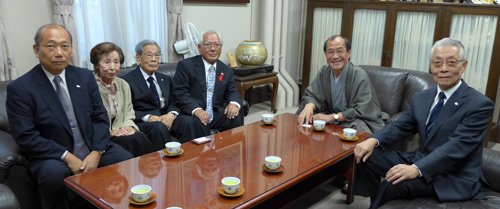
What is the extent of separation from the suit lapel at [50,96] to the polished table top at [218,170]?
43cm

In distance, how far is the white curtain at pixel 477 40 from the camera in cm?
361

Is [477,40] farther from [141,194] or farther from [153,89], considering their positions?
[141,194]

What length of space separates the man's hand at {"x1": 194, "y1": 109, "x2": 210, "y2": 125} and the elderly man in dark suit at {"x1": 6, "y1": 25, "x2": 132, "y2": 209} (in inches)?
30.6

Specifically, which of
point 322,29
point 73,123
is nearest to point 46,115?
point 73,123

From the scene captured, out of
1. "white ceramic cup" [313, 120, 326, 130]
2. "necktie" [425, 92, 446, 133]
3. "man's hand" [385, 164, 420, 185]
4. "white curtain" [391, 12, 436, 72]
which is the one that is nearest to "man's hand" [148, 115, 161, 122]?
"white ceramic cup" [313, 120, 326, 130]

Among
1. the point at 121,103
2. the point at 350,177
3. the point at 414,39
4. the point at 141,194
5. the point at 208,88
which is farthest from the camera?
the point at 414,39

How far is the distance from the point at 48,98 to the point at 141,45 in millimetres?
923

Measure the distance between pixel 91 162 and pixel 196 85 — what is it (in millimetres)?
1179

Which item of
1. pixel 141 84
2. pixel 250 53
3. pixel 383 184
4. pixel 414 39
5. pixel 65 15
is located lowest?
pixel 383 184

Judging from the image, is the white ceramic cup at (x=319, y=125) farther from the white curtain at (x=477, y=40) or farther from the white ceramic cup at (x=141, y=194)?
the white curtain at (x=477, y=40)

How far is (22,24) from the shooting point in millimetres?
2881

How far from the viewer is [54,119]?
1.96 meters

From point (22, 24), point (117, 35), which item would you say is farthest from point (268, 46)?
point (22, 24)

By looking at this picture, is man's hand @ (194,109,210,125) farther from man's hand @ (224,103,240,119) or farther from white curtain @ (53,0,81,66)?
white curtain @ (53,0,81,66)
